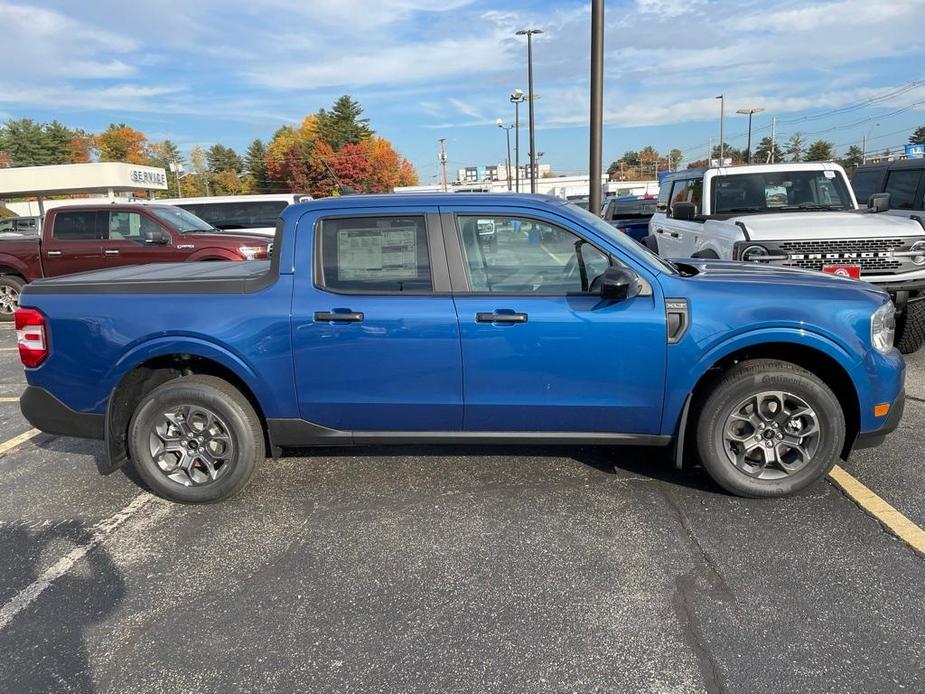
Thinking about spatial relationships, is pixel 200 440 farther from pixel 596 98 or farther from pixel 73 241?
pixel 73 241

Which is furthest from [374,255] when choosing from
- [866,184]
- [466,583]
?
[866,184]

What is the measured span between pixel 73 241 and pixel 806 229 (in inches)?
415

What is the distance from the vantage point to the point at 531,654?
8.38 feet

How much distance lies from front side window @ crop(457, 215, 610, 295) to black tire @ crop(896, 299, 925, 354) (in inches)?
176

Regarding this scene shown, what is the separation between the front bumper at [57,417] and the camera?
393cm

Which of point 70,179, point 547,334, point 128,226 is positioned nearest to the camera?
point 547,334

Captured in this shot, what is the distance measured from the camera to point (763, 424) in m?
3.66

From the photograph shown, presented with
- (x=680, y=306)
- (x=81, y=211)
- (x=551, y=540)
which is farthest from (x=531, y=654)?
(x=81, y=211)

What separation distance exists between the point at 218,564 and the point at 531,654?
1657mm

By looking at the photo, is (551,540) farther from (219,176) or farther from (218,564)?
(219,176)

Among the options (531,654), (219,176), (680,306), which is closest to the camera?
(531,654)

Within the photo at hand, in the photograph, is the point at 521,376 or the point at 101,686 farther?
the point at 521,376

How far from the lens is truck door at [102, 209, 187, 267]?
1041 cm

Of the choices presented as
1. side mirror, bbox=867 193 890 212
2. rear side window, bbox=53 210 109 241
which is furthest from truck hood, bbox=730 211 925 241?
rear side window, bbox=53 210 109 241
